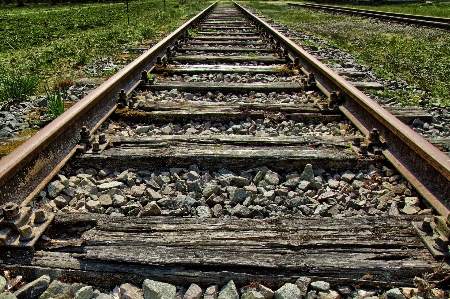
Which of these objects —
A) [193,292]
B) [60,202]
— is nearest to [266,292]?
[193,292]

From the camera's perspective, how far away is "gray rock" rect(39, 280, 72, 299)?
152cm

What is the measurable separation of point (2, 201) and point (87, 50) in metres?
5.62

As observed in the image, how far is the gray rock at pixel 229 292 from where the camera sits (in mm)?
1516

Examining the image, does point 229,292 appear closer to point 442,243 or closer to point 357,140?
point 442,243

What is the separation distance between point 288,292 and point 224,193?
854mm

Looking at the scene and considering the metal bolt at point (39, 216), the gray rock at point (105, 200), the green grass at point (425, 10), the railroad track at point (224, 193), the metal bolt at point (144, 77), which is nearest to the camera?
the railroad track at point (224, 193)

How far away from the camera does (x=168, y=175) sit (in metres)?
2.50

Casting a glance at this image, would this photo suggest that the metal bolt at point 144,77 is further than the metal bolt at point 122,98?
Yes

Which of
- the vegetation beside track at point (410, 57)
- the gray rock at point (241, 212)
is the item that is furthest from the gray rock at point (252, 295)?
the vegetation beside track at point (410, 57)

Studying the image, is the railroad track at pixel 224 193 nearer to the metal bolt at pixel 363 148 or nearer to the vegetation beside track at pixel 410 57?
the metal bolt at pixel 363 148

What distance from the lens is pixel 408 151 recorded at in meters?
2.46

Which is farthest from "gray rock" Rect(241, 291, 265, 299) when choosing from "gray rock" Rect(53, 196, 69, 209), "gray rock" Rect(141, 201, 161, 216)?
"gray rock" Rect(53, 196, 69, 209)

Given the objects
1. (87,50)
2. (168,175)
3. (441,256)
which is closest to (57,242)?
(168,175)

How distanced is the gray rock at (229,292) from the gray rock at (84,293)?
0.51 m
